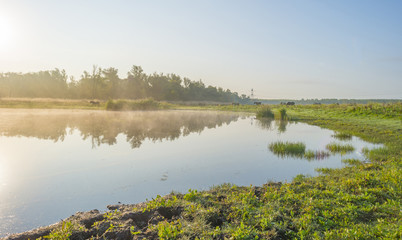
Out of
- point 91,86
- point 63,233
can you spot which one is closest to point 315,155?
point 63,233

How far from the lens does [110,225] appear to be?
452cm

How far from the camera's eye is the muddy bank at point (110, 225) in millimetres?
4320

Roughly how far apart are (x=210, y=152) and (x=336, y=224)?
8.92m

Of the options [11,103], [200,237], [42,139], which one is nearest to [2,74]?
[11,103]

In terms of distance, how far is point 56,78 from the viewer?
90.7 m

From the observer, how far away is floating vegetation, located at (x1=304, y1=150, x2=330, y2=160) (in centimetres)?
1201

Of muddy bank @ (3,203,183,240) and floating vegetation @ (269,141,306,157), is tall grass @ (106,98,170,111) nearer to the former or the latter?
floating vegetation @ (269,141,306,157)

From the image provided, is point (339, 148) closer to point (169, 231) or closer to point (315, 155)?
point (315, 155)

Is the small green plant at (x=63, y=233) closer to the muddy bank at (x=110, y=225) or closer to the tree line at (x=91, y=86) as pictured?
the muddy bank at (x=110, y=225)

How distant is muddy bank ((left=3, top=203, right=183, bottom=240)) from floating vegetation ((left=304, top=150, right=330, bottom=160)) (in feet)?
29.9

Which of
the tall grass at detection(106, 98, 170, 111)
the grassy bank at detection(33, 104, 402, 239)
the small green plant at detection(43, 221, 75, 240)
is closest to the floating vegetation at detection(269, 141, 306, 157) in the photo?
the grassy bank at detection(33, 104, 402, 239)

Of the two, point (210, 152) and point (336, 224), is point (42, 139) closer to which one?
point (210, 152)

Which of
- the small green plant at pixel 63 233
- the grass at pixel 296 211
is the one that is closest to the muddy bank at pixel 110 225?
the small green plant at pixel 63 233

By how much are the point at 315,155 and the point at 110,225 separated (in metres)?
11.1
